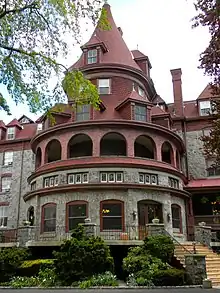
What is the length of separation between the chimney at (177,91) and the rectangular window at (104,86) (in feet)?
27.2

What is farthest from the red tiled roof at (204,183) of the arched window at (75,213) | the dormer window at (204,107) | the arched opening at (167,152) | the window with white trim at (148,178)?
the arched window at (75,213)

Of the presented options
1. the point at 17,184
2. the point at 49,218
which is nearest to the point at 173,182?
the point at 49,218

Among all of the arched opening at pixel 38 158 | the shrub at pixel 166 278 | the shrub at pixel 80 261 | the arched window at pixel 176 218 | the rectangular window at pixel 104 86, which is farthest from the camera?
the rectangular window at pixel 104 86

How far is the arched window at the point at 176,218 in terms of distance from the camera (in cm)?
2392

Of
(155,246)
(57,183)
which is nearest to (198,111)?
(57,183)

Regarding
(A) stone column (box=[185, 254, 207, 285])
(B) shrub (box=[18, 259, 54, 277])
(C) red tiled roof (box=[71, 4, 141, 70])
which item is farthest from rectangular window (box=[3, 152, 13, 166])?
(A) stone column (box=[185, 254, 207, 285])

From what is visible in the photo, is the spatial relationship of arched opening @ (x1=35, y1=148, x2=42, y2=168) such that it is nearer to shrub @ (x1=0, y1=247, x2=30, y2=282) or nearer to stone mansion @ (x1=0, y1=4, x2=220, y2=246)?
stone mansion @ (x1=0, y1=4, x2=220, y2=246)

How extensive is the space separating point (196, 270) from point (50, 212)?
36.9ft

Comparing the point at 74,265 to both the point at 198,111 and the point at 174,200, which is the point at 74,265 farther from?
the point at 198,111

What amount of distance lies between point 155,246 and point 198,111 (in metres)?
18.9

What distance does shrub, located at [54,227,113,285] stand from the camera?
15.3 meters

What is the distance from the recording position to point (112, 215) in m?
21.7

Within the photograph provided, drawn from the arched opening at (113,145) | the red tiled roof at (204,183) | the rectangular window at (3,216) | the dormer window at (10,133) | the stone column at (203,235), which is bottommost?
the stone column at (203,235)

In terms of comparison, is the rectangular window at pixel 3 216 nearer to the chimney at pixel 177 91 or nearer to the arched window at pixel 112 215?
the arched window at pixel 112 215
